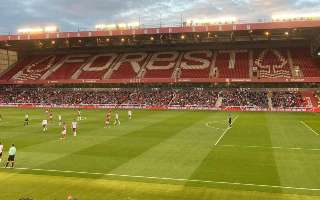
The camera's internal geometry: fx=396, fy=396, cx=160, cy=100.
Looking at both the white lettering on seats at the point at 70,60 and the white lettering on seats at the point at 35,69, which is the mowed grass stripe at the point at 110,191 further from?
the white lettering on seats at the point at 70,60

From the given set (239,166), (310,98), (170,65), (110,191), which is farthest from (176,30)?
(110,191)

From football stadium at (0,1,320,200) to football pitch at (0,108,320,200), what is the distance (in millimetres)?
95

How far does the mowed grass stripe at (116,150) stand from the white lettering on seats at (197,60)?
39764mm

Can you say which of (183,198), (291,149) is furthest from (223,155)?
(183,198)

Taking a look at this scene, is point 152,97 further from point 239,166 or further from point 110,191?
point 110,191

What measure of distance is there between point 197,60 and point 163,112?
78.3 feet

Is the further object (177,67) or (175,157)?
(177,67)

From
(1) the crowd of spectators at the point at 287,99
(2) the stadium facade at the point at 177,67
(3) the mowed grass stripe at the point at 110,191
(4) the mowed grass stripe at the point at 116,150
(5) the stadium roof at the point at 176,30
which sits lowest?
(3) the mowed grass stripe at the point at 110,191

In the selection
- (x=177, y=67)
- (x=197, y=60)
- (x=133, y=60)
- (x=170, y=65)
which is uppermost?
(x=133, y=60)

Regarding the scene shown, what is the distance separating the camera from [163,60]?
86625mm

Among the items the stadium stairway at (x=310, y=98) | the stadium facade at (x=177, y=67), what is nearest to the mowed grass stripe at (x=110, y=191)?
the stadium facade at (x=177, y=67)

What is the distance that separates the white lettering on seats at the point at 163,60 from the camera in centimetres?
8406

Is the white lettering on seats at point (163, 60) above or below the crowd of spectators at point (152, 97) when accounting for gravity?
above

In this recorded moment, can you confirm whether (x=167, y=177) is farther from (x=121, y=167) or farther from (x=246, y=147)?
(x=246, y=147)
